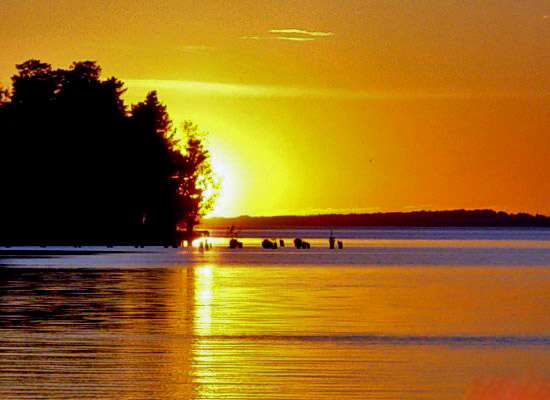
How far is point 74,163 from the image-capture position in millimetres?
139750

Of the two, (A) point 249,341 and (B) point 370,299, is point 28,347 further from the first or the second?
(B) point 370,299

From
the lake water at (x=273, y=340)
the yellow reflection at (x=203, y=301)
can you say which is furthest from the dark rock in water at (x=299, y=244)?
the lake water at (x=273, y=340)

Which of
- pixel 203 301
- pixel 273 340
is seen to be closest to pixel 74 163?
pixel 203 301

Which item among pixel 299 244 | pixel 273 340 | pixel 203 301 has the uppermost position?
pixel 299 244

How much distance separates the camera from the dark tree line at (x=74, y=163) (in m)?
137

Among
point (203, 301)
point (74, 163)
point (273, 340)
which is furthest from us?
point (74, 163)

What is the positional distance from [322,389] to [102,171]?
4619 inches

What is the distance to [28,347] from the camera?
102 feet

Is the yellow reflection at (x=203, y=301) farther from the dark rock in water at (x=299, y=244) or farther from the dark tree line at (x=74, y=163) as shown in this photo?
the dark rock in water at (x=299, y=244)

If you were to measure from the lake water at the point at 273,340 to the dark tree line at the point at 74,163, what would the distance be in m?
75.2

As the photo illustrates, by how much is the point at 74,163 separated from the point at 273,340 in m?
109

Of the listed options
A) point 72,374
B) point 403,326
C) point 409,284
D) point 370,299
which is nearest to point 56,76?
point 409,284

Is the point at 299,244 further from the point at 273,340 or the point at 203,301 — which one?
the point at 273,340

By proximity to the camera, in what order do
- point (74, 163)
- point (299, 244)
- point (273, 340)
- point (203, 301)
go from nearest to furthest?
point (273, 340), point (203, 301), point (74, 163), point (299, 244)
